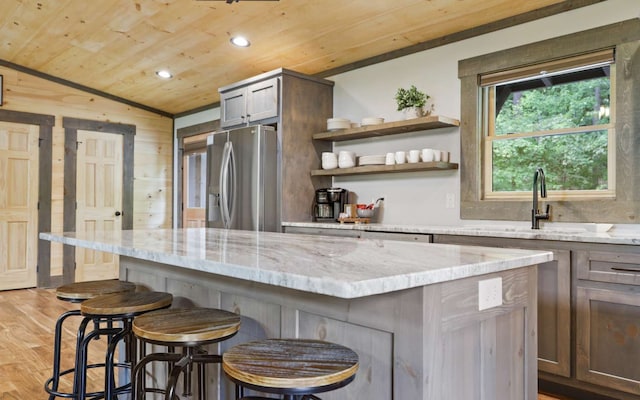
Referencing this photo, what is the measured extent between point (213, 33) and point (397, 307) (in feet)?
12.1

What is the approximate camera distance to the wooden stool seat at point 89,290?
228cm

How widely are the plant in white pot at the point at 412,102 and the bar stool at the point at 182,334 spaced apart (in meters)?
2.68

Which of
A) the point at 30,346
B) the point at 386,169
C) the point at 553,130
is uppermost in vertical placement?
the point at 553,130

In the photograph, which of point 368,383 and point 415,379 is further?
point 368,383

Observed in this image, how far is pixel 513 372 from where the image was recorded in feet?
5.27

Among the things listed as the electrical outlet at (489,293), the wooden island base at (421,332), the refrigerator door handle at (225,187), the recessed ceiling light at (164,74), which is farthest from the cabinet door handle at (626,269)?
the recessed ceiling light at (164,74)

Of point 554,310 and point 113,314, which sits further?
point 554,310

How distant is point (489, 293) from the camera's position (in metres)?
1.45

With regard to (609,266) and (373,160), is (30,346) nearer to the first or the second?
(373,160)

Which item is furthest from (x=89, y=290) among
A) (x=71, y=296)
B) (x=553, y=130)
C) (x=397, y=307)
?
(x=553, y=130)

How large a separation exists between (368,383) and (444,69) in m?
3.14

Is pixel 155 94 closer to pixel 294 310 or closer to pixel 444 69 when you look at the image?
pixel 444 69

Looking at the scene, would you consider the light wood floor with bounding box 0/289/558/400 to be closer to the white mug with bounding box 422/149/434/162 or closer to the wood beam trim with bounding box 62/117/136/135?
the white mug with bounding box 422/149/434/162

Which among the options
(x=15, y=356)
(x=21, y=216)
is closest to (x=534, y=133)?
(x=15, y=356)
